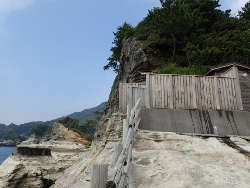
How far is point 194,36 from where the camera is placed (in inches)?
1056

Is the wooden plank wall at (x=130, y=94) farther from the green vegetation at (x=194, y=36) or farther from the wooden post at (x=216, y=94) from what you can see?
the green vegetation at (x=194, y=36)

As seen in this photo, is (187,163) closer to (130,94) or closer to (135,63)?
(130,94)

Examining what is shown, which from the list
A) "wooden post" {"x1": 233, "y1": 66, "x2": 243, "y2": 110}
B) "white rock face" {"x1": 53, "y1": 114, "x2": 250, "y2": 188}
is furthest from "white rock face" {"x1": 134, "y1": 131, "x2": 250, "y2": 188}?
"wooden post" {"x1": 233, "y1": 66, "x2": 243, "y2": 110}

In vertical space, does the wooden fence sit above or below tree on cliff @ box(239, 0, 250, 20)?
below

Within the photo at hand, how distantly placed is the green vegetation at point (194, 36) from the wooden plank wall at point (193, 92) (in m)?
7.98

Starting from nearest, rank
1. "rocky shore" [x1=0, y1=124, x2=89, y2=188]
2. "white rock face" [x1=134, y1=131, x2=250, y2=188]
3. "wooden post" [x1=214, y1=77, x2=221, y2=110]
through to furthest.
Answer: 1. "white rock face" [x1=134, y1=131, x2=250, y2=188]
2. "wooden post" [x1=214, y1=77, x2=221, y2=110]
3. "rocky shore" [x1=0, y1=124, x2=89, y2=188]

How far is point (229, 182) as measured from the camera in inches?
244

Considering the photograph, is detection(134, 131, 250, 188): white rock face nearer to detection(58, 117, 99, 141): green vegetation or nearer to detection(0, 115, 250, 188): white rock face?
detection(0, 115, 250, 188): white rock face

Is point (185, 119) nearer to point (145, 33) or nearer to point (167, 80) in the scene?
point (167, 80)

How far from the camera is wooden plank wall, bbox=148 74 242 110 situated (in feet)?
40.3

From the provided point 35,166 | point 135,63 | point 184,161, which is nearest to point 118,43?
point 135,63

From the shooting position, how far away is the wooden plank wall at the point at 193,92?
12.3m

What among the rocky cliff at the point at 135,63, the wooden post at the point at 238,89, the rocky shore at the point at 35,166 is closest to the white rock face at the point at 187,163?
the wooden post at the point at 238,89

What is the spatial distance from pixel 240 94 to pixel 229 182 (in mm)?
7810
